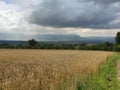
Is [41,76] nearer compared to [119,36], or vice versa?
[41,76]

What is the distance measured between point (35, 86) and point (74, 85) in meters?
2.71

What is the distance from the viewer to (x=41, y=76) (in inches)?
474

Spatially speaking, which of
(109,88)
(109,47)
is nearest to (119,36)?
(109,47)

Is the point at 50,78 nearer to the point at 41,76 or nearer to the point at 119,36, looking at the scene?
the point at 41,76

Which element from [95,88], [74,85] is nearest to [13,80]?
[74,85]

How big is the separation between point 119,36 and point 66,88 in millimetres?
118756

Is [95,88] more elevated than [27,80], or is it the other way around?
[27,80]

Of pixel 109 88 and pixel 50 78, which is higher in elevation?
pixel 50 78

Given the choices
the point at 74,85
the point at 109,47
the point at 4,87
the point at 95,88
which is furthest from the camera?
the point at 109,47

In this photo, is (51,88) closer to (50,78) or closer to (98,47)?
(50,78)

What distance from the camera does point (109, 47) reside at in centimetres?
12369

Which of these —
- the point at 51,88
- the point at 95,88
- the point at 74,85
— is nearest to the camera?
the point at 51,88

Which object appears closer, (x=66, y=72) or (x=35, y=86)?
(x=35, y=86)

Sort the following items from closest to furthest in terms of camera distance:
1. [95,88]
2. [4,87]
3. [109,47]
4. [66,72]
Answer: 1. [4,87]
2. [95,88]
3. [66,72]
4. [109,47]
